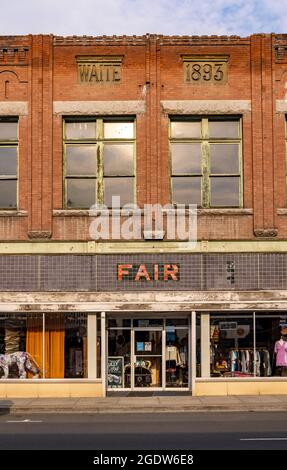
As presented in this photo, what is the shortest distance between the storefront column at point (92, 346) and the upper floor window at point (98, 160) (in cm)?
366

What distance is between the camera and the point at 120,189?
24.8 m

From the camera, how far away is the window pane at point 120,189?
81.2 feet

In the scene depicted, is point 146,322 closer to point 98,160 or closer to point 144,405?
point 144,405

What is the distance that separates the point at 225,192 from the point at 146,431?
406 inches

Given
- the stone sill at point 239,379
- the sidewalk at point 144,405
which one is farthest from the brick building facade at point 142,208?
the sidewalk at point 144,405

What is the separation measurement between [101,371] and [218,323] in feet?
13.0

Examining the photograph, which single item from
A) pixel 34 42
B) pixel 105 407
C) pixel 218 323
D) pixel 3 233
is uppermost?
pixel 34 42

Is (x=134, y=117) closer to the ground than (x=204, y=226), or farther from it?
farther from it

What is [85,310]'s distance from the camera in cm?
2408

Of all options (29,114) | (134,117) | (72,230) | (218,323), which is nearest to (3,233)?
(72,230)

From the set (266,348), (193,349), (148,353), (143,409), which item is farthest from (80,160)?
(266,348)

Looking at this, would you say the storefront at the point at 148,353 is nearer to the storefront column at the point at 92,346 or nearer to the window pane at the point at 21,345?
the storefront column at the point at 92,346

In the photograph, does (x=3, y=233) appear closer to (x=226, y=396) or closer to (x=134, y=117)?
(x=134, y=117)

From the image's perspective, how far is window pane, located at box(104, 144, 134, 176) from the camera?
981 inches
